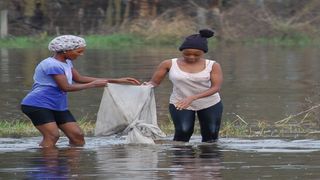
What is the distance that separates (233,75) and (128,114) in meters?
13.9

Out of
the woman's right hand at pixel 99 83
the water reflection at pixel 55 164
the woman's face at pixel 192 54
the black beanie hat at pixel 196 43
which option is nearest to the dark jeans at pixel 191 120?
the woman's face at pixel 192 54

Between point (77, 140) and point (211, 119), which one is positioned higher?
point (211, 119)

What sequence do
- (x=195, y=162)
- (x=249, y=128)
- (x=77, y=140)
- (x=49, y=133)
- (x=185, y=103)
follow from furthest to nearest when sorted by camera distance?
1. (x=249, y=128)
2. (x=77, y=140)
3. (x=185, y=103)
4. (x=49, y=133)
5. (x=195, y=162)

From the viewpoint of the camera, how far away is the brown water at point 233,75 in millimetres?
17781

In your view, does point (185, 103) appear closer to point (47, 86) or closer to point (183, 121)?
point (183, 121)

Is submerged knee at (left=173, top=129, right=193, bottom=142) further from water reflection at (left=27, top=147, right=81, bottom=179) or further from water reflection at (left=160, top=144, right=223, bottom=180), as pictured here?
water reflection at (left=27, top=147, right=81, bottom=179)

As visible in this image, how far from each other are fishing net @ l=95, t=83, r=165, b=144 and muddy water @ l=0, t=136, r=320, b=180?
144mm

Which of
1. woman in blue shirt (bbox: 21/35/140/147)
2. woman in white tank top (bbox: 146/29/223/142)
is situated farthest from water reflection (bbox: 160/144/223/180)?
woman in blue shirt (bbox: 21/35/140/147)

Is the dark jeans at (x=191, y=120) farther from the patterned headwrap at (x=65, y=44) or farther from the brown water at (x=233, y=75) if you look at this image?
the brown water at (x=233, y=75)

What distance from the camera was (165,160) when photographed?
1090 cm

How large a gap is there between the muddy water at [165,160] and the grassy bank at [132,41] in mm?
29952

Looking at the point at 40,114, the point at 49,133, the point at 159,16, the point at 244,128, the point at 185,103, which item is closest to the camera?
the point at 40,114

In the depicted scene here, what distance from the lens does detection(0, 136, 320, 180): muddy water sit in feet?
32.0

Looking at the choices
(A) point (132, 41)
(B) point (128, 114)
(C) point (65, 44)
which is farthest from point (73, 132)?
(A) point (132, 41)
